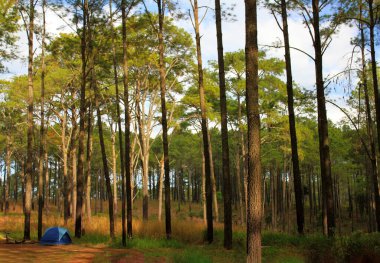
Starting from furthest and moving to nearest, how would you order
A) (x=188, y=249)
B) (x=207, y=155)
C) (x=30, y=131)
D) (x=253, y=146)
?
(x=30, y=131)
(x=207, y=155)
(x=188, y=249)
(x=253, y=146)

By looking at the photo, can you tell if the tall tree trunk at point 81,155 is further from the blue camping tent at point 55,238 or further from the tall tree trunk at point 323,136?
the tall tree trunk at point 323,136

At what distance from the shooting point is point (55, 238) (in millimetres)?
13383

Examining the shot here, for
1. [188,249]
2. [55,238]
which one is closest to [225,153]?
[188,249]

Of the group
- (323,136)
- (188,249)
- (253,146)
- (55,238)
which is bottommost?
(188,249)

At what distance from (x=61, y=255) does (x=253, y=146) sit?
733cm

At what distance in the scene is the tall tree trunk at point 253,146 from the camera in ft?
19.0

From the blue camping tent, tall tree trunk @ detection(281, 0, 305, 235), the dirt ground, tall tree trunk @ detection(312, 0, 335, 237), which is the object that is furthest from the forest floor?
tall tree trunk @ detection(312, 0, 335, 237)

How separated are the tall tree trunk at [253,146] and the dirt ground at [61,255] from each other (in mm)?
4120

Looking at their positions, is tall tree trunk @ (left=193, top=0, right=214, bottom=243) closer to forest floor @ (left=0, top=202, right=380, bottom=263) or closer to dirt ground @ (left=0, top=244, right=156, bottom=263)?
forest floor @ (left=0, top=202, right=380, bottom=263)

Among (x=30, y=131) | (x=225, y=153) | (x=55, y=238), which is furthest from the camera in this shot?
(x=30, y=131)

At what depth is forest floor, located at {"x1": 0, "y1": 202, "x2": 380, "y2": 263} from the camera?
890cm

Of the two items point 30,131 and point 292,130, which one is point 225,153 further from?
point 30,131

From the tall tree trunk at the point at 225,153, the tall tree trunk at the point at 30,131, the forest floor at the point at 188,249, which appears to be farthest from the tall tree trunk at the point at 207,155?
the tall tree trunk at the point at 30,131

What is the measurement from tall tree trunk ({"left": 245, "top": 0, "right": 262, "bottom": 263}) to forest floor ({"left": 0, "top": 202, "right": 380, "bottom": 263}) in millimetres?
2549
